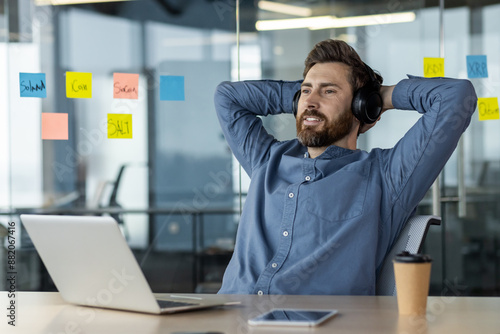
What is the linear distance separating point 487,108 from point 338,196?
219 centimetres

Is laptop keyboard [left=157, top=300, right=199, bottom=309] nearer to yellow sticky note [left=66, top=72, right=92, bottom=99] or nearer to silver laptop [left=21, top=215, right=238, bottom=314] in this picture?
silver laptop [left=21, top=215, right=238, bottom=314]

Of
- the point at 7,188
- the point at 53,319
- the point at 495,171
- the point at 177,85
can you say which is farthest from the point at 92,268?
the point at 495,171

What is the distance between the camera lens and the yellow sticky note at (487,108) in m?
3.51

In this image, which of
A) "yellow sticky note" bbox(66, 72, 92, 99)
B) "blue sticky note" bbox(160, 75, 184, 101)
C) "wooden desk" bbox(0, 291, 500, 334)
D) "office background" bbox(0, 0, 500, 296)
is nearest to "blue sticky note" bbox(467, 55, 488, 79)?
"office background" bbox(0, 0, 500, 296)

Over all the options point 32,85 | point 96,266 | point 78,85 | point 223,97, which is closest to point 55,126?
point 78,85

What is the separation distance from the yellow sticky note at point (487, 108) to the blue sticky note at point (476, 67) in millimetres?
134

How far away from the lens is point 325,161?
1756 mm

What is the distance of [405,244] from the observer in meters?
1.58

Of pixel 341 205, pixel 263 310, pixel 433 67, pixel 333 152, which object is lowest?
pixel 263 310

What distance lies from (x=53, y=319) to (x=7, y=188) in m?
2.72

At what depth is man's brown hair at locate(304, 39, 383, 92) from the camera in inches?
75.5

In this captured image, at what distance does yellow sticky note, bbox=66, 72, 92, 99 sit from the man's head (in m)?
1.73

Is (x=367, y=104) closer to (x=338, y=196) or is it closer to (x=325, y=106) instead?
(x=325, y=106)

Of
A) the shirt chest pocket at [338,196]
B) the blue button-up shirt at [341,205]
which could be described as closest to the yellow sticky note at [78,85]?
the blue button-up shirt at [341,205]
